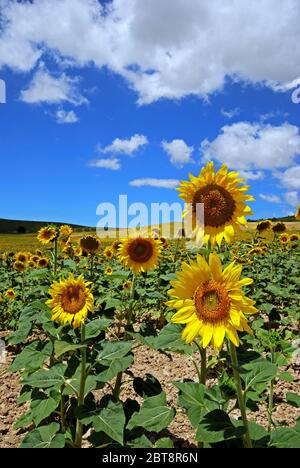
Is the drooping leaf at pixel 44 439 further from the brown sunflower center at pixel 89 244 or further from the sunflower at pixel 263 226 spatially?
the sunflower at pixel 263 226

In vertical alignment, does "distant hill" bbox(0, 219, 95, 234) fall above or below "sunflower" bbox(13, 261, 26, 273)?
above

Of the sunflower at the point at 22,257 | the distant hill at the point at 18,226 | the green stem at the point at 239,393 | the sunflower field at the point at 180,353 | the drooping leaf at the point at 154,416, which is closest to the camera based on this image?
the green stem at the point at 239,393

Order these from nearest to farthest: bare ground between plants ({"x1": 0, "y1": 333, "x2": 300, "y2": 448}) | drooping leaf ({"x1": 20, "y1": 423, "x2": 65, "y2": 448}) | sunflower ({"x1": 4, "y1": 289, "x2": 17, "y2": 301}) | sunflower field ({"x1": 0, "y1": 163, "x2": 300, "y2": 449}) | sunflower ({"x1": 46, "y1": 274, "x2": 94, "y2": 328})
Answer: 1. sunflower field ({"x1": 0, "y1": 163, "x2": 300, "y2": 449})
2. drooping leaf ({"x1": 20, "y1": 423, "x2": 65, "y2": 448})
3. sunflower ({"x1": 46, "y1": 274, "x2": 94, "y2": 328})
4. bare ground between plants ({"x1": 0, "y1": 333, "x2": 300, "y2": 448})
5. sunflower ({"x1": 4, "y1": 289, "x2": 17, "y2": 301})

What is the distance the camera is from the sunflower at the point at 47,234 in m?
6.12

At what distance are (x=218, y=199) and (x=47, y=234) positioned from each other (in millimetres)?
4518

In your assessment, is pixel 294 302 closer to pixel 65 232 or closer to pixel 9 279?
pixel 65 232

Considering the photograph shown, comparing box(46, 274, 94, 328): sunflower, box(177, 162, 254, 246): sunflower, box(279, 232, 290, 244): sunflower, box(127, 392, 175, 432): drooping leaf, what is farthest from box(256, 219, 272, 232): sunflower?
box(177, 162, 254, 246): sunflower

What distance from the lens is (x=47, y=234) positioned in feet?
22.1

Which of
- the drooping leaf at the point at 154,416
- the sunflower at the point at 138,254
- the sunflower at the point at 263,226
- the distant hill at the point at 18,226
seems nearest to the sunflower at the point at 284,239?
the sunflower at the point at 263,226

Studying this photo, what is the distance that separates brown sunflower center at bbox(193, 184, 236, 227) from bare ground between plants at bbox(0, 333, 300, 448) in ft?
5.94

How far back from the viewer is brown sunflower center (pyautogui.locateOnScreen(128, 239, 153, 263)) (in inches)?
185

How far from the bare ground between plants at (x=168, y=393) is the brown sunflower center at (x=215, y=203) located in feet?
5.94

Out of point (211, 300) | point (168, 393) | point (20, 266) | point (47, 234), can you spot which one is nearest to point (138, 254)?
point (168, 393)

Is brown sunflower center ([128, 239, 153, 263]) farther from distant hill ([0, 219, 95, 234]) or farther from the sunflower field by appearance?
distant hill ([0, 219, 95, 234])
